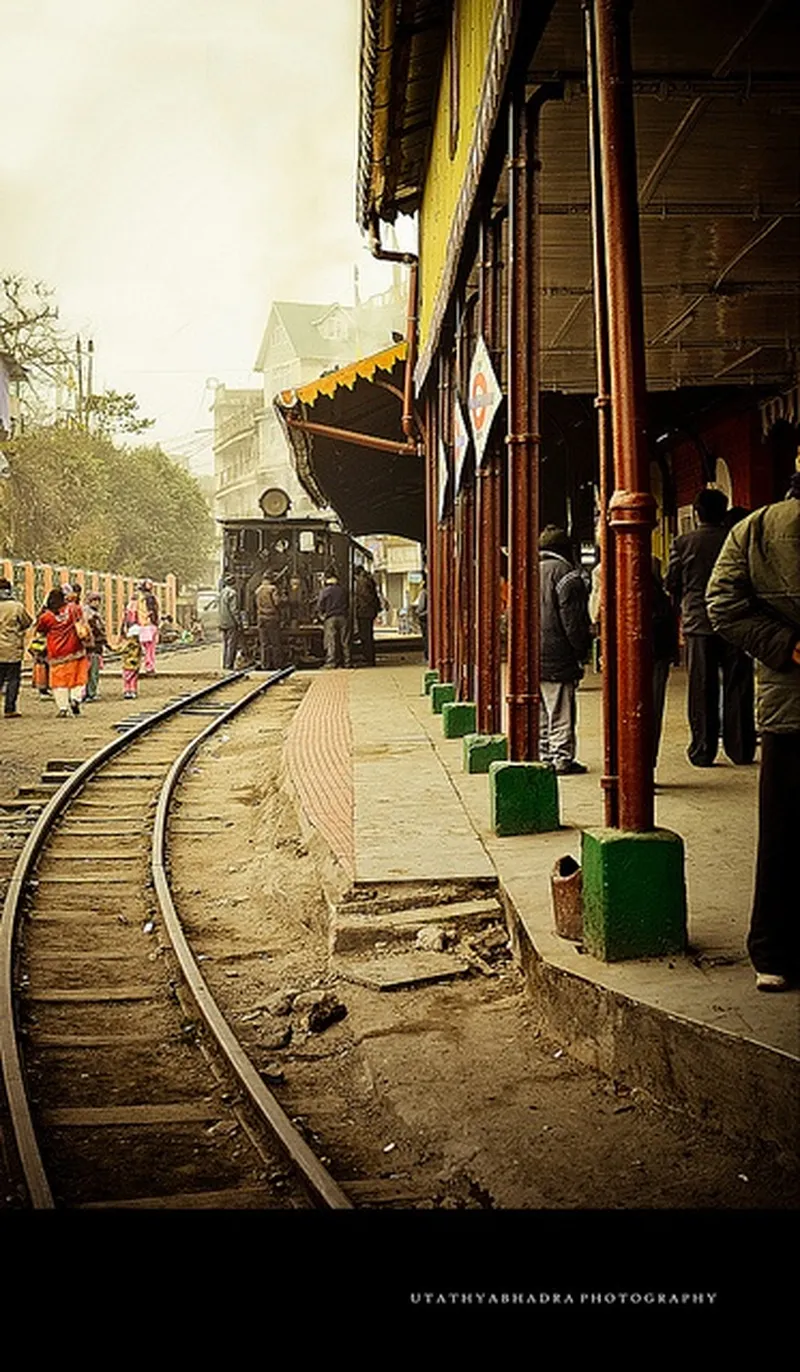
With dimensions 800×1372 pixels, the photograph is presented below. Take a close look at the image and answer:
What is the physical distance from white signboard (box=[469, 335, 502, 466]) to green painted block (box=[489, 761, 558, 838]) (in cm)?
177

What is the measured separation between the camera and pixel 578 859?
5512 mm

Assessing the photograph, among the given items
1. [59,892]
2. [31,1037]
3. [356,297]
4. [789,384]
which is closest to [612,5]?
[31,1037]

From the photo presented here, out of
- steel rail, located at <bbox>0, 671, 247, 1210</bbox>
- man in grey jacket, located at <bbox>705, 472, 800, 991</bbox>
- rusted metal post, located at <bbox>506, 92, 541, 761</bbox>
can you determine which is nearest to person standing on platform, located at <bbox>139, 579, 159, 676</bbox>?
steel rail, located at <bbox>0, 671, 247, 1210</bbox>

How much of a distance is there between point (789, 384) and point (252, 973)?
925cm

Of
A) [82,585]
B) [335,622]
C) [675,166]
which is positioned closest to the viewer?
[675,166]

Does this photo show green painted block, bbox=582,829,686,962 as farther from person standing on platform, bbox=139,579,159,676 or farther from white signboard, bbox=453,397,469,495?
person standing on platform, bbox=139,579,159,676

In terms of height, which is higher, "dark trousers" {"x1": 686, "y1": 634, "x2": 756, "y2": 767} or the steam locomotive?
the steam locomotive

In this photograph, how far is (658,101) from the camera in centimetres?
654

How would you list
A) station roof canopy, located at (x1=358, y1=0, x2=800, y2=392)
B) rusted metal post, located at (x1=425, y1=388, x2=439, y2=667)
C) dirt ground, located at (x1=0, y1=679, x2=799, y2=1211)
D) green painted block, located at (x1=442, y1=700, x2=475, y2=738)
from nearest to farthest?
dirt ground, located at (x1=0, y1=679, x2=799, y2=1211), station roof canopy, located at (x1=358, y1=0, x2=800, y2=392), green painted block, located at (x1=442, y1=700, x2=475, y2=738), rusted metal post, located at (x1=425, y1=388, x2=439, y2=667)

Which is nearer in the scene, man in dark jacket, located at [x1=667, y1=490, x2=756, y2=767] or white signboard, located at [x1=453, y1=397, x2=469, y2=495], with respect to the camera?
man in dark jacket, located at [x1=667, y1=490, x2=756, y2=767]

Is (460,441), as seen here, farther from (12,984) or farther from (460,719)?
(12,984)

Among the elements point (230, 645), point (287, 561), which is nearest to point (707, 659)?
point (230, 645)

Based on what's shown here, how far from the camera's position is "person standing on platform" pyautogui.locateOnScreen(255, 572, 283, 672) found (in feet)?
74.3

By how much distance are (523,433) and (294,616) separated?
695 inches
